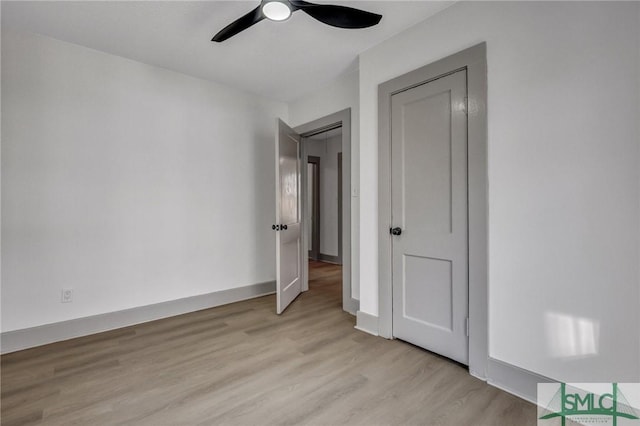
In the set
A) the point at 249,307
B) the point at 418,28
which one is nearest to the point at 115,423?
the point at 249,307

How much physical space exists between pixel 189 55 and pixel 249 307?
8.61 feet

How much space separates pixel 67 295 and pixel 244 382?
6.08 ft

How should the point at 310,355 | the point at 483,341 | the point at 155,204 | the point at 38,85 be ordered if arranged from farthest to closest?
the point at 155,204 < the point at 38,85 < the point at 310,355 < the point at 483,341

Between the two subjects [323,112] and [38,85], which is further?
[323,112]

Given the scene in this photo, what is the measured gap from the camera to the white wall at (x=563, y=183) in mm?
1481

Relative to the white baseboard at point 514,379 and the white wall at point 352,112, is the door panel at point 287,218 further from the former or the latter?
the white baseboard at point 514,379

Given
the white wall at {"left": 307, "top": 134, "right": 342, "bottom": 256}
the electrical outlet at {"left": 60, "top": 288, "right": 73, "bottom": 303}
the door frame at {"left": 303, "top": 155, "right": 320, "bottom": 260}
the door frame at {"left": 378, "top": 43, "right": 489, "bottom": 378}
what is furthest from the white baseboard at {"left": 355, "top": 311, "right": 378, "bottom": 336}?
the door frame at {"left": 303, "top": 155, "right": 320, "bottom": 260}

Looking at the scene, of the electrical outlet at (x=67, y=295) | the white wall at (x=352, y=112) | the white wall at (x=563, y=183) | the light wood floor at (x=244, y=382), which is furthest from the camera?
the white wall at (x=352, y=112)

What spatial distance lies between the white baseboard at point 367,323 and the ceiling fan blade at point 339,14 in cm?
224

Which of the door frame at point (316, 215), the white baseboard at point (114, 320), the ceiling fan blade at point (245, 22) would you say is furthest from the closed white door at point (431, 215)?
the door frame at point (316, 215)

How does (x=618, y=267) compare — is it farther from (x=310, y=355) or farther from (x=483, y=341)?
(x=310, y=355)

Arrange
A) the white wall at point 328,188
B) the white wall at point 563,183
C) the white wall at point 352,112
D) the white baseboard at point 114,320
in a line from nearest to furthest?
the white wall at point 563,183 → the white baseboard at point 114,320 → the white wall at point 352,112 → the white wall at point 328,188

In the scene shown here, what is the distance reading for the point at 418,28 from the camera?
2359mm

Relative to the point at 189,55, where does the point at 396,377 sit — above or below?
below
